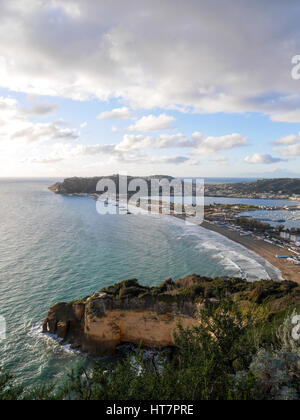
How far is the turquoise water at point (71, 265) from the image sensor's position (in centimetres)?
1629

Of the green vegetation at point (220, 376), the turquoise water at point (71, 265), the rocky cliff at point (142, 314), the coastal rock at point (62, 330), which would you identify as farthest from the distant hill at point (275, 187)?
the green vegetation at point (220, 376)

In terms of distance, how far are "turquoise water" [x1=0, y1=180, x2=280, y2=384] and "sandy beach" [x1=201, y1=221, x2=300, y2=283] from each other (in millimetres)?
1652

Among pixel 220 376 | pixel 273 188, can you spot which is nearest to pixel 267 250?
pixel 220 376

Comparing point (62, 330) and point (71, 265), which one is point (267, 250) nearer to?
point (71, 265)

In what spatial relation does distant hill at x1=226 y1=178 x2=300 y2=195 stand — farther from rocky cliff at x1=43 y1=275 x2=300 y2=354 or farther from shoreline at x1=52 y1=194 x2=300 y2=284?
rocky cliff at x1=43 y1=275 x2=300 y2=354

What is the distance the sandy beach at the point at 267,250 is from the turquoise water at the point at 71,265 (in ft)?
5.42

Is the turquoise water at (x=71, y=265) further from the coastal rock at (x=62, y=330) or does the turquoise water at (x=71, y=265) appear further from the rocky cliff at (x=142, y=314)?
the rocky cliff at (x=142, y=314)

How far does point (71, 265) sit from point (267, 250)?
103ft

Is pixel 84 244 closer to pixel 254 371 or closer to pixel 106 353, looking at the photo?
pixel 106 353

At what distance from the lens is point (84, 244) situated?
39594 mm

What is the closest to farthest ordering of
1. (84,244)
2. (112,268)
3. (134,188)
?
1. (112,268)
2. (84,244)
3. (134,188)

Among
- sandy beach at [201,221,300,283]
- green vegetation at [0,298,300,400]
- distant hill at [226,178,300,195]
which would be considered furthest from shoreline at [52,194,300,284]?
distant hill at [226,178,300,195]
